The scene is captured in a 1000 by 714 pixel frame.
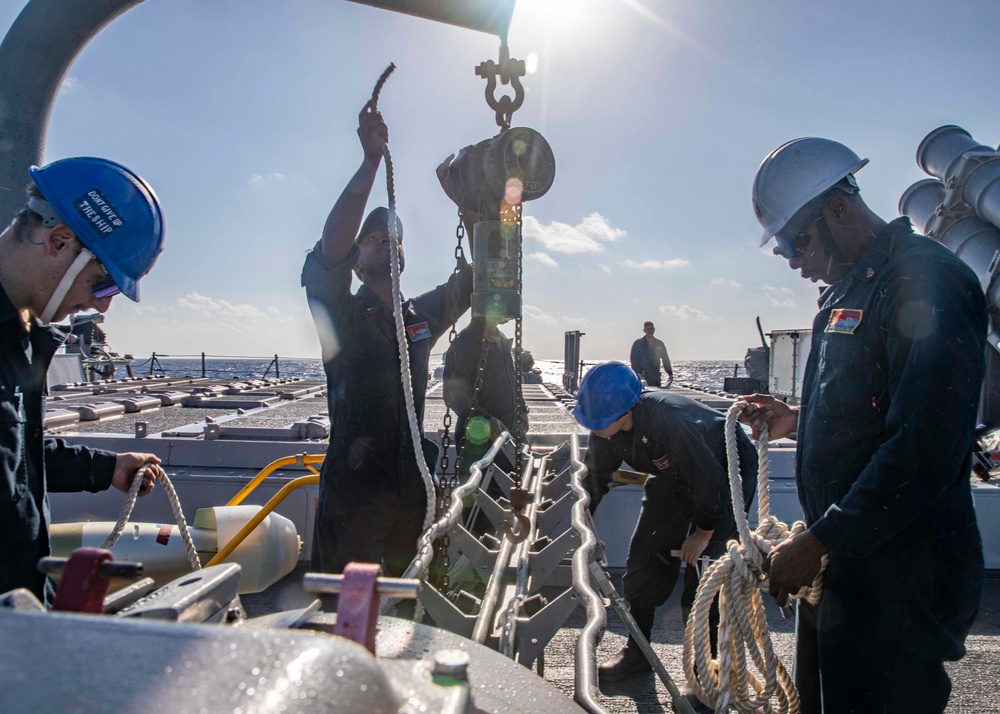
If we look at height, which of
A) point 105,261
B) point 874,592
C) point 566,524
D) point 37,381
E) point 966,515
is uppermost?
point 105,261

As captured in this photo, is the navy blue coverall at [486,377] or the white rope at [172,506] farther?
the navy blue coverall at [486,377]

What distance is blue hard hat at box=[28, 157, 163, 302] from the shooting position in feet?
5.63

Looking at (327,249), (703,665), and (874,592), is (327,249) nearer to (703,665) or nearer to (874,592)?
(703,665)

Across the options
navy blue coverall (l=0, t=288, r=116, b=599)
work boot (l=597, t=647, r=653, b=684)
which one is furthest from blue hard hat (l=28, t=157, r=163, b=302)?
work boot (l=597, t=647, r=653, b=684)

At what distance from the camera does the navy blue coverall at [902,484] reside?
5.66ft

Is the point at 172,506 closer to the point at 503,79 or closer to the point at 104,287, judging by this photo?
the point at 104,287

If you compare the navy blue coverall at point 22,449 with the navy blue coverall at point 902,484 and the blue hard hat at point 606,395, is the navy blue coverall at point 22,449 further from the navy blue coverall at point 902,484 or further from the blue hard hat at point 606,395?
the blue hard hat at point 606,395

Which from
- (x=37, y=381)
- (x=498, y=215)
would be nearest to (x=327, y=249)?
(x=498, y=215)

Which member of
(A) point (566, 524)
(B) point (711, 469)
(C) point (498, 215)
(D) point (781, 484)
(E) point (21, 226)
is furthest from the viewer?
(D) point (781, 484)

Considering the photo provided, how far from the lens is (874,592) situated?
184 centimetres

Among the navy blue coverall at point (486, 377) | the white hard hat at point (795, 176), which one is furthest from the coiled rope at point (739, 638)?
the navy blue coverall at point (486, 377)

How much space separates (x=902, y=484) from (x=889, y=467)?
5 centimetres

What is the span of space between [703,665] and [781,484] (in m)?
3.79

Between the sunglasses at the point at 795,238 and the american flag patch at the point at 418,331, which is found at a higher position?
the sunglasses at the point at 795,238
